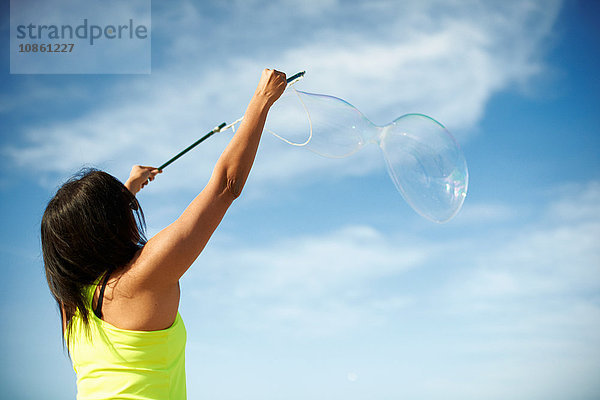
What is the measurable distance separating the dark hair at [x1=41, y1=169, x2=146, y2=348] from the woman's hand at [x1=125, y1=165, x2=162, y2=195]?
2114mm

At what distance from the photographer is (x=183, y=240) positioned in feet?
8.35

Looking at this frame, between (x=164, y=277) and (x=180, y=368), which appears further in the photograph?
(x=180, y=368)

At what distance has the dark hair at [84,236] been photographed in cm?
287

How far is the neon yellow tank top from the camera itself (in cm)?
273

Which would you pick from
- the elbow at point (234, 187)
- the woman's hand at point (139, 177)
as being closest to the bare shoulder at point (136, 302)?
the elbow at point (234, 187)

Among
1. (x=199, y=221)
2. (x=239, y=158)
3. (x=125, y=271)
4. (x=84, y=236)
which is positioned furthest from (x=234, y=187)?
(x=84, y=236)

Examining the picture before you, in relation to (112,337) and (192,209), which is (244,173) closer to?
(192,209)

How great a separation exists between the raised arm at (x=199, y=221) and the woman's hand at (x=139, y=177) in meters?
2.63

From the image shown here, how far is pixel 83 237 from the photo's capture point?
2869 mm

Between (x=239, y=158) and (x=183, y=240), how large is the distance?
527mm

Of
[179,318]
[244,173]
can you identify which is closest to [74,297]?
[179,318]

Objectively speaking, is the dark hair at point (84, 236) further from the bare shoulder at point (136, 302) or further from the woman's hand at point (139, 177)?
the woman's hand at point (139, 177)

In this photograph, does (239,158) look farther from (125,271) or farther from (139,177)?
(139,177)

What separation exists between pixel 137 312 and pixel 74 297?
48cm
